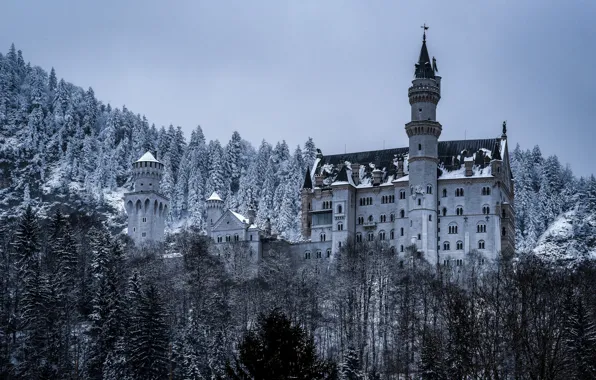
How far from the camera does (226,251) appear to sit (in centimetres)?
11144

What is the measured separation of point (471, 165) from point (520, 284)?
5007 cm

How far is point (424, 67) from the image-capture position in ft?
381

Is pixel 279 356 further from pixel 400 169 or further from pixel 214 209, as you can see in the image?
pixel 214 209

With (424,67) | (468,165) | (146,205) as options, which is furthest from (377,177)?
(146,205)

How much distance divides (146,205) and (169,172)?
2457cm

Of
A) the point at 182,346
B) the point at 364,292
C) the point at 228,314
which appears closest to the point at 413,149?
the point at 364,292

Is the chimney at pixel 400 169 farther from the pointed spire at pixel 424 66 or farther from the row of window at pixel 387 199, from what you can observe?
the pointed spire at pixel 424 66

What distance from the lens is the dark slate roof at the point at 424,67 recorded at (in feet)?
378

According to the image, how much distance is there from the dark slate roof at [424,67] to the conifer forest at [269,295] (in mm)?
21255

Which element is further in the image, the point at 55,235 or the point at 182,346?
the point at 55,235

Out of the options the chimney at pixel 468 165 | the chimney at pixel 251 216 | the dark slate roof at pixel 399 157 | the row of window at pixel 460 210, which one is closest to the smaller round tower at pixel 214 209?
the chimney at pixel 251 216

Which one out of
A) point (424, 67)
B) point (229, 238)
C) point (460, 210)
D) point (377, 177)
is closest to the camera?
point (460, 210)

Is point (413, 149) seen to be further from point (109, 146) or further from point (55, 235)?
point (109, 146)

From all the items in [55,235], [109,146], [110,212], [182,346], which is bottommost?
[182,346]
